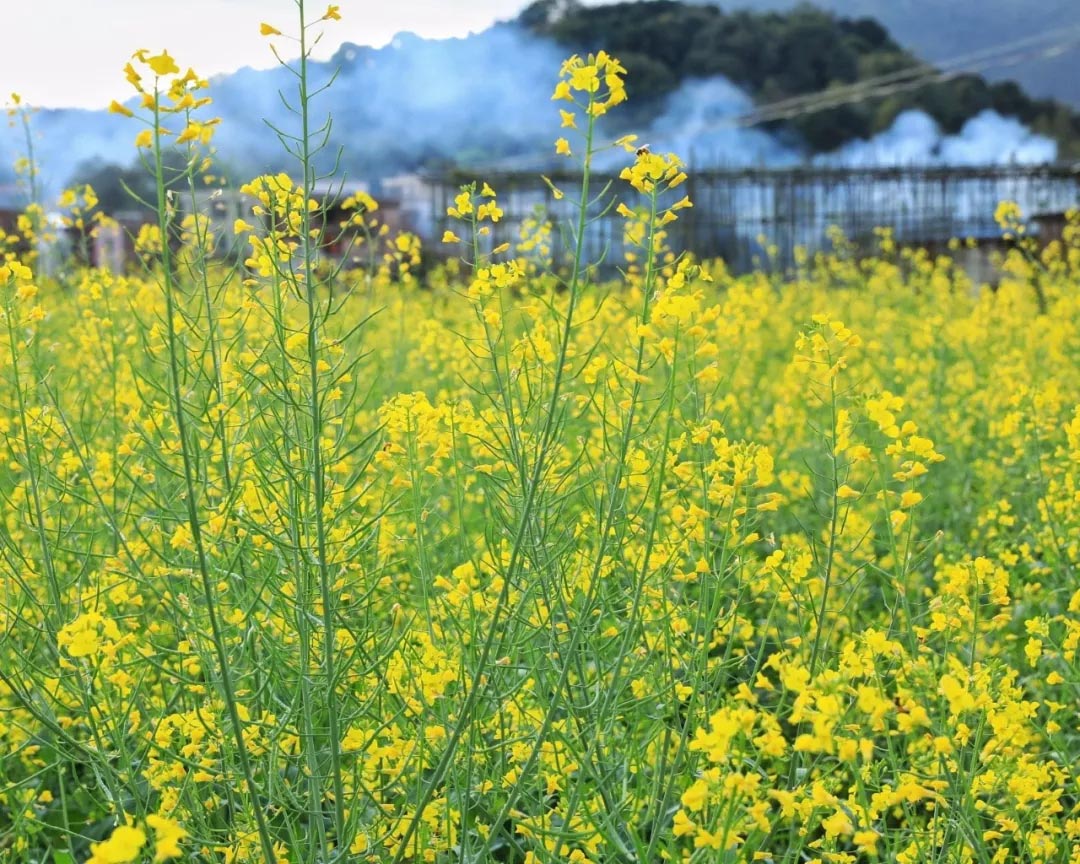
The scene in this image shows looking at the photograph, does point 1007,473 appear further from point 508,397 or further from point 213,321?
point 213,321

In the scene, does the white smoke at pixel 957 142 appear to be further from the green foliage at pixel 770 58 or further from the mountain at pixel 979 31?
the mountain at pixel 979 31

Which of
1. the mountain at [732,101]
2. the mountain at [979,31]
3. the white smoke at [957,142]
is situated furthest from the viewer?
the mountain at [979,31]

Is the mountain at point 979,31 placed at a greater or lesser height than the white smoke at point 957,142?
greater

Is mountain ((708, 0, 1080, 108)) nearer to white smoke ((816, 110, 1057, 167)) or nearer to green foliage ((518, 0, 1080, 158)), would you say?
green foliage ((518, 0, 1080, 158))

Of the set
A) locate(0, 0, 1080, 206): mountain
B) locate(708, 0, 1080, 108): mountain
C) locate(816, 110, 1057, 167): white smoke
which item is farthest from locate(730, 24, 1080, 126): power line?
locate(708, 0, 1080, 108): mountain

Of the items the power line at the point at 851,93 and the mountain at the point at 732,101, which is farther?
the mountain at the point at 732,101

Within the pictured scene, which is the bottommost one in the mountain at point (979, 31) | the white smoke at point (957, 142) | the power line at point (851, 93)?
the white smoke at point (957, 142)

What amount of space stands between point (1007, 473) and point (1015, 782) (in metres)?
3.07

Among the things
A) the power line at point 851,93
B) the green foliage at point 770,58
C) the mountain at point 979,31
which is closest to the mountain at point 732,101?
the green foliage at point 770,58

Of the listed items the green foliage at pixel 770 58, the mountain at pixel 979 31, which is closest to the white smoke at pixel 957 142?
the green foliage at pixel 770 58

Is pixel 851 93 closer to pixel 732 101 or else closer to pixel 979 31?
pixel 732 101

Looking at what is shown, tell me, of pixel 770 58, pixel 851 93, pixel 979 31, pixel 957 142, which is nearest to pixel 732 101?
pixel 770 58

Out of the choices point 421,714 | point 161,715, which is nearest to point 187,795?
point 161,715

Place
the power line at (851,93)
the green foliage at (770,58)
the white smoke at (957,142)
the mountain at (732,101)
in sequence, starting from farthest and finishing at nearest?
the green foliage at (770,58) < the mountain at (732,101) < the white smoke at (957,142) < the power line at (851,93)
